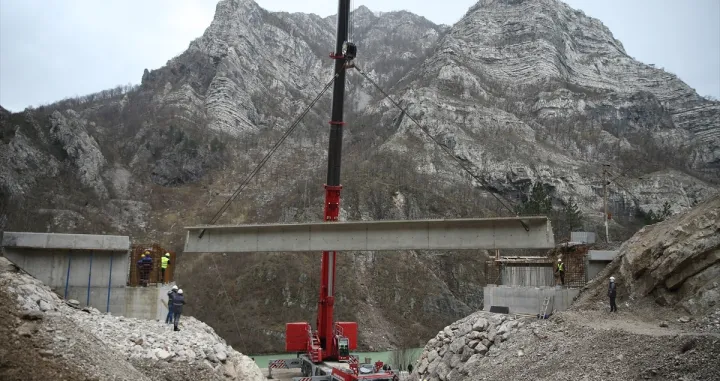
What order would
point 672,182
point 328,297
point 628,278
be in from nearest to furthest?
1. point 628,278
2. point 328,297
3. point 672,182

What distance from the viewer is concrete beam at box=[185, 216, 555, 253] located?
15.2 meters

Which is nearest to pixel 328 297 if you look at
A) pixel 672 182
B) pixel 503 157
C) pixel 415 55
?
pixel 503 157

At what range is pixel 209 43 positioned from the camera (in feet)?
293

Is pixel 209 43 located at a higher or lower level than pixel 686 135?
higher

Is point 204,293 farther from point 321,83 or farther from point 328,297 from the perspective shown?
point 321,83

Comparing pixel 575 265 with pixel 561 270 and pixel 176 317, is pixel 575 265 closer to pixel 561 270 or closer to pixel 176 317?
pixel 561 270

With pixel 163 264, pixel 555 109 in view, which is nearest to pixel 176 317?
pixel 163 264

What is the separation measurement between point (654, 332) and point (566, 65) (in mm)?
88922

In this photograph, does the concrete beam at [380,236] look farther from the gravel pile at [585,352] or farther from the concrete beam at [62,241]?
the gravel pile at [585,352]

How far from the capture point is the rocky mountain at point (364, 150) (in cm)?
4469

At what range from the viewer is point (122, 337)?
13.9m

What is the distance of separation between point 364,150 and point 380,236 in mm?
54158

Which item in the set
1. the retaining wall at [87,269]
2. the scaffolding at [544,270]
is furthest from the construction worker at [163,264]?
the scaffolding at [544,270]

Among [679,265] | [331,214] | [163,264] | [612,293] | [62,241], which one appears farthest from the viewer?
[331,214]
